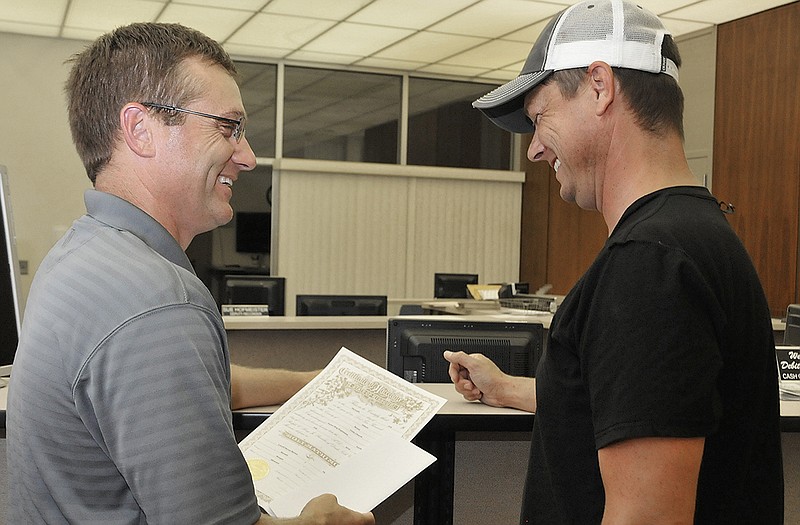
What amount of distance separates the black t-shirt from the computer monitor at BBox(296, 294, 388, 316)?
414 cm

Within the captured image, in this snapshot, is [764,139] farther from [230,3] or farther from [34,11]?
[34,11]

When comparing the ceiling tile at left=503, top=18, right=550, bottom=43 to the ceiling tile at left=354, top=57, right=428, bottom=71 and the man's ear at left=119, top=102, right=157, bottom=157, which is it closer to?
the ceiling tile at left=354, top=57, right=428, bottom=71

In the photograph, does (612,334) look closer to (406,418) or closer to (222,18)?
(406,418)

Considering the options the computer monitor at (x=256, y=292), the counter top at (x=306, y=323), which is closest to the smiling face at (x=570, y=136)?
the counter top at (x=306, y=323)

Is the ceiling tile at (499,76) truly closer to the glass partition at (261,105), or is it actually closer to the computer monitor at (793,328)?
the glass partition at (261,105)

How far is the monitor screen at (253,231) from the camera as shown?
8.66m

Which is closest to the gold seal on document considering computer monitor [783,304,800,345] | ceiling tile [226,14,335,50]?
computer monitor [783,304,800,345]

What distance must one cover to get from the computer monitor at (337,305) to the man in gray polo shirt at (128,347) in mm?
4123

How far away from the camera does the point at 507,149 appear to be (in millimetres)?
9516

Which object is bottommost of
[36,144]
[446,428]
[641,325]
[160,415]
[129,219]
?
[446,428]

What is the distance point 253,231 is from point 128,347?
787 centimetres

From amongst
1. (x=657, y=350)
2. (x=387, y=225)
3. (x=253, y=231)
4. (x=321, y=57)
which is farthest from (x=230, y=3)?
(x=657, y=350)

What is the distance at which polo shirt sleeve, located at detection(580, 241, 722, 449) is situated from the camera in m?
0.94

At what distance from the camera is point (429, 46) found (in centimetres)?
775
